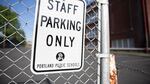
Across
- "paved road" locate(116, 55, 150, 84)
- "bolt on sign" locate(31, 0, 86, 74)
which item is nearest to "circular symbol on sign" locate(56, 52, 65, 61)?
"bolt on sign" locate(31, 0, 86, 74)

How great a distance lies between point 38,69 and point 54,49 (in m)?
0.16

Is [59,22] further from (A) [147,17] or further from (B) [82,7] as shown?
(A) [147,17]

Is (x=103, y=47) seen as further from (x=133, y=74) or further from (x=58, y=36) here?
(x=133, y=74)

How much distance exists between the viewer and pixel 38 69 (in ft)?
3.59

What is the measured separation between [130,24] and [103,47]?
2347 cm

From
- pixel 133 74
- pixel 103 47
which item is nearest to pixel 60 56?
pixel 103 47

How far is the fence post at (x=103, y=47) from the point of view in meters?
1.39

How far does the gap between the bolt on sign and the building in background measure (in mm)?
19932

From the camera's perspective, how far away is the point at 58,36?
3.82ft

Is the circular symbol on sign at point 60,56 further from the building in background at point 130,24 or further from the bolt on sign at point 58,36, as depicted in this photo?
the building in background at point 130,24

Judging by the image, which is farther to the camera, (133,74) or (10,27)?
(133,74)

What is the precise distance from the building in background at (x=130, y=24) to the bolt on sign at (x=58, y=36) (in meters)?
19.9

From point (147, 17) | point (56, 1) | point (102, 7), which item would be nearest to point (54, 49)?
point (56, 1)

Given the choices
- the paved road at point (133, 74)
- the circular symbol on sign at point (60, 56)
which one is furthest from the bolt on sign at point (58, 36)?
the paved road at point (133, 74)
